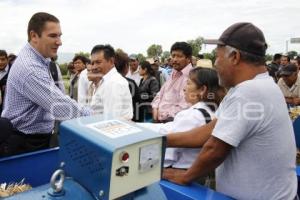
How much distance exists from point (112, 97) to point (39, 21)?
104cm

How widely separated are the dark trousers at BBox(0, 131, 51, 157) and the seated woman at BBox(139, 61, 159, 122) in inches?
103

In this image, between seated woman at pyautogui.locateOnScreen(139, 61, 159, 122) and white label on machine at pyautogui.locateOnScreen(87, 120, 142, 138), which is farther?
seated woman at pyautogui.locateOnScreen(139, 61, 159, 122)

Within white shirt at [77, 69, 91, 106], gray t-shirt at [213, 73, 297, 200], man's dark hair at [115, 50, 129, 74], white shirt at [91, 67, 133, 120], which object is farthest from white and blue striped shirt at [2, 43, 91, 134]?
man's dark hair at [115, 50, 129, 74]

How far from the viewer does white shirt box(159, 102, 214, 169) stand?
6.42 feet

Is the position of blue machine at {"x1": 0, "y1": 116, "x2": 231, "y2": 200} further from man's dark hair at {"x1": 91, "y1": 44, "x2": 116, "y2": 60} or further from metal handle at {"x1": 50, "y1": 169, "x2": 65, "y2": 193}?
man's dark hair at {"x1": 91, "y1": 44, "x2": 116, "y2": 60}

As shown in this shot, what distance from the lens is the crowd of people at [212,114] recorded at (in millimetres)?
1523

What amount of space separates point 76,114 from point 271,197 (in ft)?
4.27

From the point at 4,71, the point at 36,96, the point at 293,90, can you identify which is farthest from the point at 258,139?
the point at 4,71

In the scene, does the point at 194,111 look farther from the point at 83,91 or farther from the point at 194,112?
the point at 83,91

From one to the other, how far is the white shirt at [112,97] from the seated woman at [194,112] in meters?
1.08

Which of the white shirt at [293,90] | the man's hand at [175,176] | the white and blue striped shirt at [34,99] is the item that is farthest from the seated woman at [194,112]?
the white shirt at [293,90]

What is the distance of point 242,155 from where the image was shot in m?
1.56

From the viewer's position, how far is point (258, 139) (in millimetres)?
1529

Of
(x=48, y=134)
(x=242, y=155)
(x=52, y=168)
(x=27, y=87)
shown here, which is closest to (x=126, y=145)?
(x=242, y=155)
